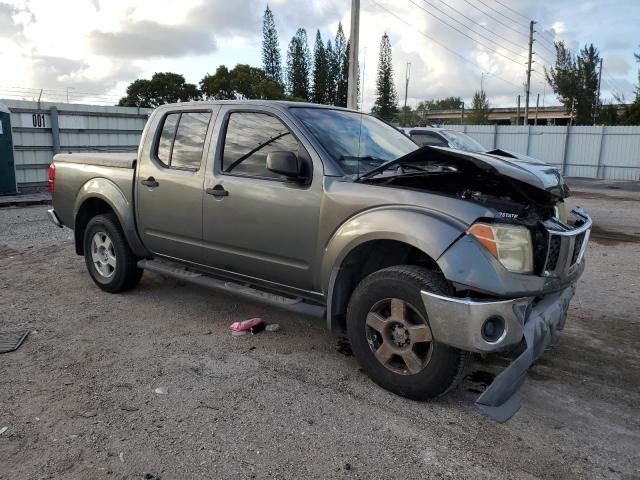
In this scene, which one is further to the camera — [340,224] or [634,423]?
[340,224]

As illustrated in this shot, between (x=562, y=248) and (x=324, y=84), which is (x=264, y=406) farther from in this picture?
(x=324, y=84)

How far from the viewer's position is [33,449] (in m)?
2.89

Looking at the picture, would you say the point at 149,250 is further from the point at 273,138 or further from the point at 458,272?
the point at 458,272

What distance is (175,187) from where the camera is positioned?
4.75 m

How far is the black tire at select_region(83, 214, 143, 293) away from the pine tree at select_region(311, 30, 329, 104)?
59.7 m

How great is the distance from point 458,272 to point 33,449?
2.50m

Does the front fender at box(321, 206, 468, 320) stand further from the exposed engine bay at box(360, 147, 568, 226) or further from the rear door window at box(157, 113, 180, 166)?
the rear door window at box(157, 113, 180, 166)

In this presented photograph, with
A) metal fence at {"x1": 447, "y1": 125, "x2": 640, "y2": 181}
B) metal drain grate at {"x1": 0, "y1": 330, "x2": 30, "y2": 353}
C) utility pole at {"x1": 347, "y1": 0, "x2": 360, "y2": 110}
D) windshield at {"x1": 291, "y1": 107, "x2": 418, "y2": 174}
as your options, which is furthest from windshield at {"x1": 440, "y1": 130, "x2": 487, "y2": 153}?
metal fence at {"x1": 447, "y1": 125, "x2": 640, "y2": 181}

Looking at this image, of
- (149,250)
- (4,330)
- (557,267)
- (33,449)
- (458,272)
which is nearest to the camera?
(33,449)

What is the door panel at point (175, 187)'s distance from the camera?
15.2 feet

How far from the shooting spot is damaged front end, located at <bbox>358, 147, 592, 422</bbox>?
3043 millimetres

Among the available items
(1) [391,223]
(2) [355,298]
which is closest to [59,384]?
(2) [355,298]

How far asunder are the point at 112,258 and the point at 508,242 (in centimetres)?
407

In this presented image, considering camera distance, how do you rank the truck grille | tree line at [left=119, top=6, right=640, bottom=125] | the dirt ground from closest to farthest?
the dirt ground, the truck grille, tree line at [left=119, top=6, right=640, bottom=125]
